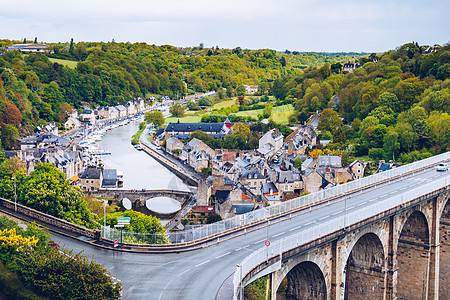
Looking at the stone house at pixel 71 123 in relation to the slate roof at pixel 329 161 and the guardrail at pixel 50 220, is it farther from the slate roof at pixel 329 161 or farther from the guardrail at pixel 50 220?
the guardrail at pixel 50 220

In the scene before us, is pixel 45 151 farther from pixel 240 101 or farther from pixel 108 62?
pixel 108 62

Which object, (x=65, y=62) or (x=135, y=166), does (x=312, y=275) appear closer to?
(x=135, y=166)

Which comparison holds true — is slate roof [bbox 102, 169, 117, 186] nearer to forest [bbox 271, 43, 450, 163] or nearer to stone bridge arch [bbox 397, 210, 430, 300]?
forest [bbox 271, 43, 450, 163]

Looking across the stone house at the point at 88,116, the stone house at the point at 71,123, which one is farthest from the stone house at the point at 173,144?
the stone house at the point at 88,116

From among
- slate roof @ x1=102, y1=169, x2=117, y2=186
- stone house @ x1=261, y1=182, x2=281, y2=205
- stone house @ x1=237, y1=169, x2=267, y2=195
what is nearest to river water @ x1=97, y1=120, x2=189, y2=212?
slate roof @ x1=102, y1=169, x2=117, y2=186

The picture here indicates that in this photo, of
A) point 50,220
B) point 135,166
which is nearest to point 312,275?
point 50,220
